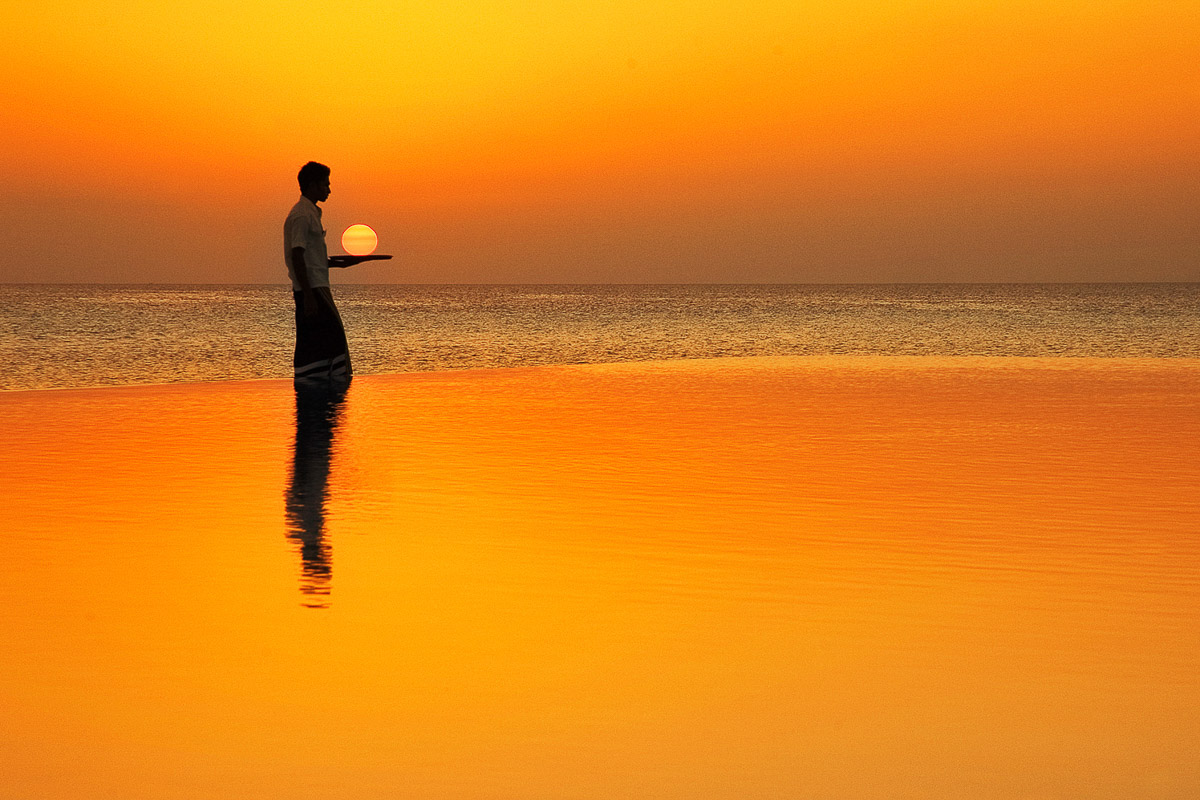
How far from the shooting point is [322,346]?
13.1 m

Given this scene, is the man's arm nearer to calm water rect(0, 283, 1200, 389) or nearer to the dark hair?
the dark hair

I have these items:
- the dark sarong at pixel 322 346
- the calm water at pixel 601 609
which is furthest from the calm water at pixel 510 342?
the calm water at pixel 601 609

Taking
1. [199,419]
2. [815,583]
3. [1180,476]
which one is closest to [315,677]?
[815,583]

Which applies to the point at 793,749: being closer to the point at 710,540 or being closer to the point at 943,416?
the point at 710,540

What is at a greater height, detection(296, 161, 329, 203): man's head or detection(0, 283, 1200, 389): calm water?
detection(296, 161, 329, 203): man's head

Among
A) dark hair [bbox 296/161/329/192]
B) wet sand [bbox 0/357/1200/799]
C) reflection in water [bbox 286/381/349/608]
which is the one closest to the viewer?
wet sand [bbox 0/357/1200/799]

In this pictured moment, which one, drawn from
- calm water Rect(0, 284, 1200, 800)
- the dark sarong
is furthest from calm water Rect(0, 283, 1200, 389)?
calm water Rect(0, 284, 1200, 800)

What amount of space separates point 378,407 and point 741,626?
7.76 metres

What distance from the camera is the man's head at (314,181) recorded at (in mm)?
12148

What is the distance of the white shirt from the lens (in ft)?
39.8

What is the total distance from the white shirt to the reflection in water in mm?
1103

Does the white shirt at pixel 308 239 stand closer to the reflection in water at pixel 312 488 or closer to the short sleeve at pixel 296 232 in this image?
the short sleeve at pixel 296 232

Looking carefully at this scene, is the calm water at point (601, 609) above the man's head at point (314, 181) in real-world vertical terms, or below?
below

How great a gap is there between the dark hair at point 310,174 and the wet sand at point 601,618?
3913mm
